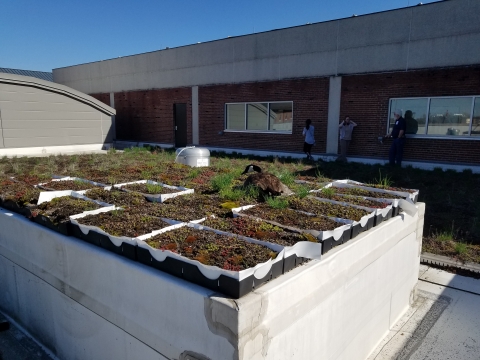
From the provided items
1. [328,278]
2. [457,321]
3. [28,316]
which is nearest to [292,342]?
[328,278]

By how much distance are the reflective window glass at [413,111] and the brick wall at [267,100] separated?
2.67m

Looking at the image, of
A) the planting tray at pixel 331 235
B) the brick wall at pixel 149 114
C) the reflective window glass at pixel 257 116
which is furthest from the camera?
the brick wall at pixel 149 114

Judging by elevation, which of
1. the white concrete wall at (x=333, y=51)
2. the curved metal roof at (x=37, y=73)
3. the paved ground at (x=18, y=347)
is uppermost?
the curved metal roof at (x=37, y=73)

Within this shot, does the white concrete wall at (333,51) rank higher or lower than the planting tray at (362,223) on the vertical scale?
higher

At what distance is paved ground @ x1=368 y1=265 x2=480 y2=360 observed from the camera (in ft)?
12.0

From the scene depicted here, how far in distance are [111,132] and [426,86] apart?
1383cm

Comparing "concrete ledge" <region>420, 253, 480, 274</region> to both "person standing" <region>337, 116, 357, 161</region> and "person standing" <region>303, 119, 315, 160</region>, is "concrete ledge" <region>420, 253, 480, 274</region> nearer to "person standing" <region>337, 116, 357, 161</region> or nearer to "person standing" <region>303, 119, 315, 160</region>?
"person standing" <region>337, 116, 357, 161</region>

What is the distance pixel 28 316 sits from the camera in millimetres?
4168

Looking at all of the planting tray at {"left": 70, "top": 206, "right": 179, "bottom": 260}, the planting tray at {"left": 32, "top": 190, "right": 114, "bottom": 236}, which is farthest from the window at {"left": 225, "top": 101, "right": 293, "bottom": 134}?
the planting tray at {"left": 70, "top": 206, "right": 179, "bottom": 260}

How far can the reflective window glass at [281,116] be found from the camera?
15376mm

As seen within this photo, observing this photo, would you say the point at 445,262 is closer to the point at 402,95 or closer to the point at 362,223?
the point at 362,223

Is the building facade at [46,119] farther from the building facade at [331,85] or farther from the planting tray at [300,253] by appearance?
the planting tray at [300,253]

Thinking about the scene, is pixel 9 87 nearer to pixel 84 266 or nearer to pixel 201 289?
pixel 84 266

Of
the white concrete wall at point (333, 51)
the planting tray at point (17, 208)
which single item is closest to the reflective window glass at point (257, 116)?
the white concrete wall at point (333, 51)
